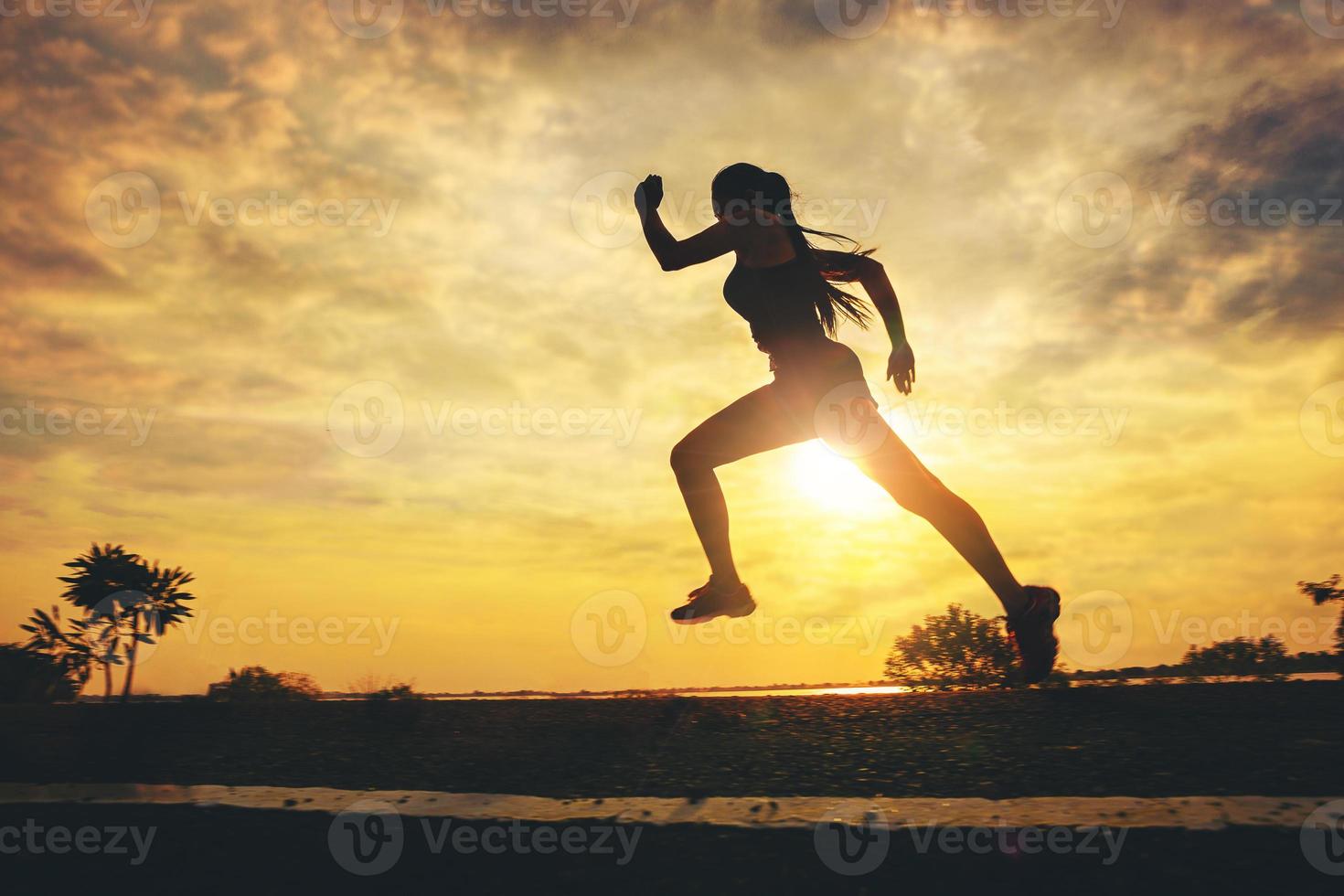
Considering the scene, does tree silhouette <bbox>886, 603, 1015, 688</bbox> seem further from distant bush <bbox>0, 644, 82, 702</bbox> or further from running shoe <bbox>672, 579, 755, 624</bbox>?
distant bush <bbox>0, 644, 82, 702</bbox>

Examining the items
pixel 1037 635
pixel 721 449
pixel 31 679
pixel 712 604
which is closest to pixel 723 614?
pixel 712 604

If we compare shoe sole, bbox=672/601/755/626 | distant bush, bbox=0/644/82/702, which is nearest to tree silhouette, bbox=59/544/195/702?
distant bush, bbox=0/644/82/702

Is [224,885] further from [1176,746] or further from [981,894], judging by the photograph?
[1176,746]

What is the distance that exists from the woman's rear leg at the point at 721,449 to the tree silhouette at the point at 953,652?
106 cm

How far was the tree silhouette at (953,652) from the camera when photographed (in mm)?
4996

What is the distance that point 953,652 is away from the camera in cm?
522

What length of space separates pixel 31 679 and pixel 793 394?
581cm

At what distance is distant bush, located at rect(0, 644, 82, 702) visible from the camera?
6594 mm

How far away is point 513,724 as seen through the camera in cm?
384

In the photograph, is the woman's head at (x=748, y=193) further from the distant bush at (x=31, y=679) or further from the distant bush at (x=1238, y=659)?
the distant bush at (x=31, y=679)

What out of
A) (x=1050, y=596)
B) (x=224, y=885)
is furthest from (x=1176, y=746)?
(x=224, y=885)

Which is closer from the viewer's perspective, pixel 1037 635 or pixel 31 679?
pixel 1037 635

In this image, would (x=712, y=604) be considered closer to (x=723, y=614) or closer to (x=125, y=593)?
(x=723, y=614)

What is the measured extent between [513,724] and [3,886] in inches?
69.4
